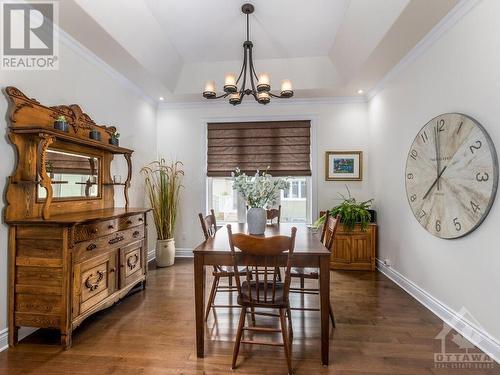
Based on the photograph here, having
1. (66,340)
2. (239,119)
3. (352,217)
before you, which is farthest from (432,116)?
(66,340)

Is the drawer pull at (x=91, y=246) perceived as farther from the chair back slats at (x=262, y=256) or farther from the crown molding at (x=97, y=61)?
the crown molding at (x=97, y=61)

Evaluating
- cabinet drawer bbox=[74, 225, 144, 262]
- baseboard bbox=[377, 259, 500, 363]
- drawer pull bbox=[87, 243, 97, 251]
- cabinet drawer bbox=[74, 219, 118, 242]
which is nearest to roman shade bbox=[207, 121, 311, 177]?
cabinet drawer bbox=[74, 225, 144, 262]

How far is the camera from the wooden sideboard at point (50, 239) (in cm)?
206

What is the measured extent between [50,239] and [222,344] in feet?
5.13

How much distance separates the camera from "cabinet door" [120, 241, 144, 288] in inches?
110

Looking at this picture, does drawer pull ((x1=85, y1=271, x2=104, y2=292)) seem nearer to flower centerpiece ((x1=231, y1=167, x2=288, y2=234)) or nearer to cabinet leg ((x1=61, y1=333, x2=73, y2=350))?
cabinet leg ((x1=61, y1=333, x2=73, y2=350))

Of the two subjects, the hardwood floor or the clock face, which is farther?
the clock face

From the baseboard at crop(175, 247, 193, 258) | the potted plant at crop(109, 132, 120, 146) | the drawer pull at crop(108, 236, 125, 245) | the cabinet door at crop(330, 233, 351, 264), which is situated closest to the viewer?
the drawer pull at crop(108, 236, 125, 245)

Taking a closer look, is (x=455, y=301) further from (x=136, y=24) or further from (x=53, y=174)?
(x=136, y=24)

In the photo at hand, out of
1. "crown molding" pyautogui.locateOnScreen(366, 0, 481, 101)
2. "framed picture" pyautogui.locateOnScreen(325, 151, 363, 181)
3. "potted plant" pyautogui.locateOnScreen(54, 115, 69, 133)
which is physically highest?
"crown molding" pyautogui.locateOnScreen(366, 0, 481, 101)

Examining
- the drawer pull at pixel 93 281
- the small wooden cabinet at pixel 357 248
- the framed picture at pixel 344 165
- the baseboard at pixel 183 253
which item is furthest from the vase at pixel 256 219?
the baseboard at pixel 183 253

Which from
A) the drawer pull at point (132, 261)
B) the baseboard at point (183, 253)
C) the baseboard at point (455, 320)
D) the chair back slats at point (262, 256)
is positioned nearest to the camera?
the chair back slats at point (262, 256)

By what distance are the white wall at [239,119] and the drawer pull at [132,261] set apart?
1670 millimetres

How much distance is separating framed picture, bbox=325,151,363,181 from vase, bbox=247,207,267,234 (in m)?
2.43
